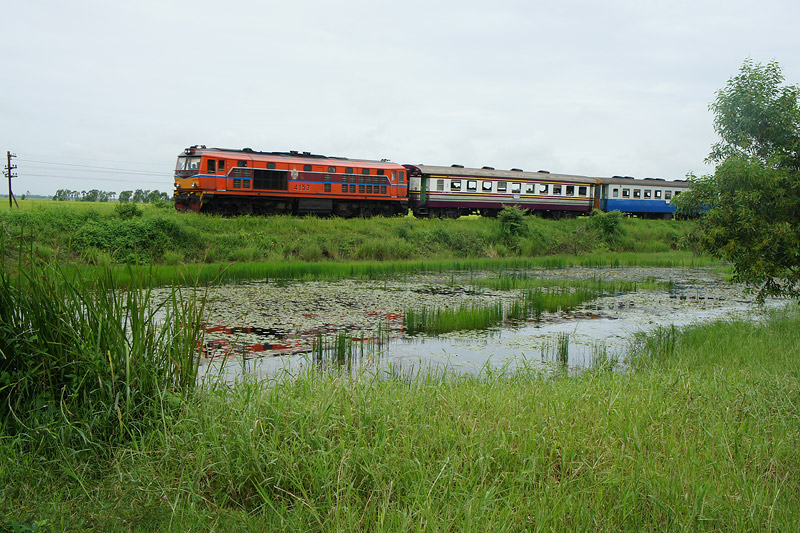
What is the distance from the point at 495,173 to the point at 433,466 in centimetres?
→ 2669

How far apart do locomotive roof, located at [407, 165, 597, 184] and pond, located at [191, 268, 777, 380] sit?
11847 mm

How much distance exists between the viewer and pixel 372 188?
24.8 metres

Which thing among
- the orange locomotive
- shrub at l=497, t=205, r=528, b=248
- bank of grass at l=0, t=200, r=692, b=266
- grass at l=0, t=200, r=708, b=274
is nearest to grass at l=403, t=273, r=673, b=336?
bank of grass at l=0, t=200, r=692, b=266

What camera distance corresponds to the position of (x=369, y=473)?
3.28 metres

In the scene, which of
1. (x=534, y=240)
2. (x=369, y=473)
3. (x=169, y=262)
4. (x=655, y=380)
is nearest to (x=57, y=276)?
(x=369, y=473)

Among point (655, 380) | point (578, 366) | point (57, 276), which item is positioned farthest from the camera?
point (578, 366)

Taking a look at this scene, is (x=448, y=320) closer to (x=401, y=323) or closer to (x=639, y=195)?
(x=401, y=323)

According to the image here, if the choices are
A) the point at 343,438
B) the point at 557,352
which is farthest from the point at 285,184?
the point at 343,438

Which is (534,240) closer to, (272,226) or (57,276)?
(272,226)

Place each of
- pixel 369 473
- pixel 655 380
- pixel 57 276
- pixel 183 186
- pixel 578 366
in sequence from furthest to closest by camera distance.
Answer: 1. pixel 183 186
2. pixel 578 366
3. pixel 655 380
4. pixel 57 276
5. pixel 369 473

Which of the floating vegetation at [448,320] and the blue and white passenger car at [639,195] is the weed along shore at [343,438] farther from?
the blue and white passenger car at [639,195]

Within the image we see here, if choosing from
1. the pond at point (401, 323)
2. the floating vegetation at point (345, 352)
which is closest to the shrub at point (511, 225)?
the pond at point (401, 323)

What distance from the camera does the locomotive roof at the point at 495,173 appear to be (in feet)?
89.9

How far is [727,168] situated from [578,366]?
3923mm
